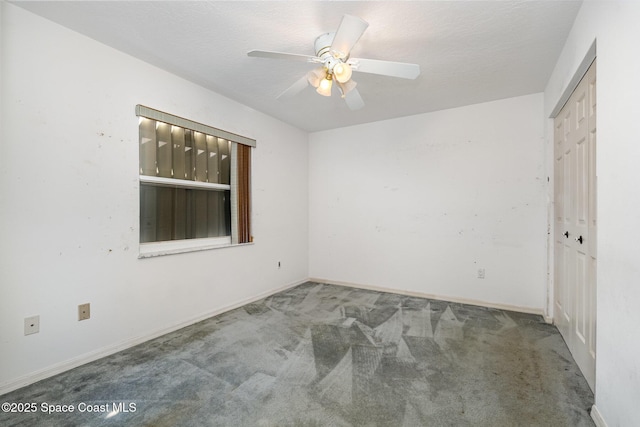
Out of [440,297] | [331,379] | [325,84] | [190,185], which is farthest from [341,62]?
[440,297]

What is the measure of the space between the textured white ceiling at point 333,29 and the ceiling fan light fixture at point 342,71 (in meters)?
0.31

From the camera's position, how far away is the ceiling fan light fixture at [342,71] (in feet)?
6.13

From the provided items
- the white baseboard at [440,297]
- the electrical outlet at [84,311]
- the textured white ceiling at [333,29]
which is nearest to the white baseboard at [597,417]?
the white baseboard at [440,297]

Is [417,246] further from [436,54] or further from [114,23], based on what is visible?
[114,23]

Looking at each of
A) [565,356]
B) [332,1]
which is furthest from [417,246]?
[332,1]

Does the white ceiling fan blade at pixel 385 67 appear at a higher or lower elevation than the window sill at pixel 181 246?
higher

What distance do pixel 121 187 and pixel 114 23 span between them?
1.19 m

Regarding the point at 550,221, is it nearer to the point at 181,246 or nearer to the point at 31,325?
the point at 181,246

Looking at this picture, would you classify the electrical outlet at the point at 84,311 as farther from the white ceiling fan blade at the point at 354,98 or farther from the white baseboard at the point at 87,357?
the white ceiling fan blade at the point at 354,98

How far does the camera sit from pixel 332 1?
67.9 inches

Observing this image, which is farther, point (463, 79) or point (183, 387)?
point (463, 79)

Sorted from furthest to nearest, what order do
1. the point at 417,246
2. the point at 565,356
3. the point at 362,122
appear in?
the point at 362,122 → the point at 417,246 → the point at 565,356

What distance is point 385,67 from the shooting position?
1865 millimetres

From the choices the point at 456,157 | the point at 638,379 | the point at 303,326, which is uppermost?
the point at 456,157
